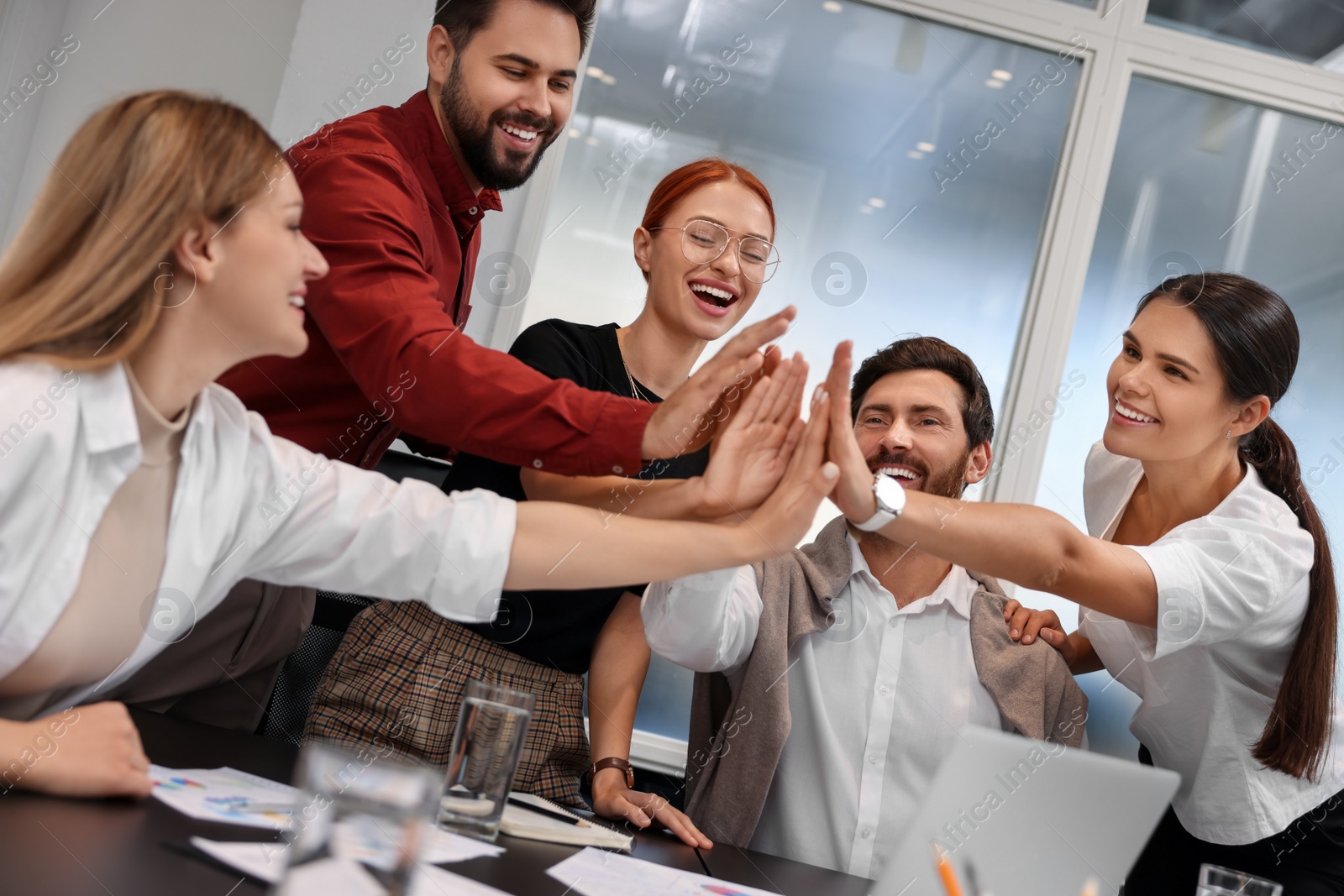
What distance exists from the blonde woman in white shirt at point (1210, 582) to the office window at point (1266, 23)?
1.64 meters

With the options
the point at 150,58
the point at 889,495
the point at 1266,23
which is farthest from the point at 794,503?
the point at 1266,23

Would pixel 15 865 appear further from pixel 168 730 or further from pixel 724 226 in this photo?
pixel 724 226

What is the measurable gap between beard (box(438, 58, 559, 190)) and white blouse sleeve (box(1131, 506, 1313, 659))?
3.97ft

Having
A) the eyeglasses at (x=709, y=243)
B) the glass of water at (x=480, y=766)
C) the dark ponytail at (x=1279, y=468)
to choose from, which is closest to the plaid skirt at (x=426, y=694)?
the glass of water at (x=480, y=766)

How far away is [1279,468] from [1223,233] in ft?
4.80

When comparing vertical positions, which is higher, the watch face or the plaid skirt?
the watch face

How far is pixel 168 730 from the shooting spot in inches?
47.2

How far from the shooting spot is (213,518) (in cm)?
115

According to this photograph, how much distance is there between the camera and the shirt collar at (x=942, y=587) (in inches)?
75.7

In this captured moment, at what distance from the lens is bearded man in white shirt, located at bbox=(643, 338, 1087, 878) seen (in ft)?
5.67

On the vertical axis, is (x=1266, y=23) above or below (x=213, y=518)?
above

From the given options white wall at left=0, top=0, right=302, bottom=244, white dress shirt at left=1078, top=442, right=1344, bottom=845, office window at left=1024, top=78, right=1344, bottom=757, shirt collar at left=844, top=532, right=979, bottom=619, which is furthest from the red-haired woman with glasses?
office window at left=1024, top=78, right=1344, bottom=757

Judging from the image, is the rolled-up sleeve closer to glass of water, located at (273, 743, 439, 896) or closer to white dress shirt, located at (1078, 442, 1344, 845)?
white dress shirt, located at (1078, 442, 1344, 845)

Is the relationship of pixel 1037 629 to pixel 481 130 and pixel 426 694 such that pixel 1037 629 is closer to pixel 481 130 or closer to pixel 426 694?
pixel 426 694
